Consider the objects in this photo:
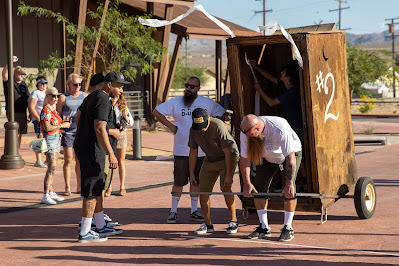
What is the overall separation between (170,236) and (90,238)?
956mm

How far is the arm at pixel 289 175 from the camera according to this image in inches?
291

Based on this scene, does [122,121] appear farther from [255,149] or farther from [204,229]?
[255,149]

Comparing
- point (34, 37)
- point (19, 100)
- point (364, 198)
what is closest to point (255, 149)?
point (364, 198)

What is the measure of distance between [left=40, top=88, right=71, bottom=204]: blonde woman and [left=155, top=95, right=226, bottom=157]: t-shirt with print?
79.9 inches

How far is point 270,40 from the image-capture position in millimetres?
8062

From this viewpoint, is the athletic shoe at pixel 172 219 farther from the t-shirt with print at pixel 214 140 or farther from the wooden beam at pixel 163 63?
the wooden beam at pixel 163 63

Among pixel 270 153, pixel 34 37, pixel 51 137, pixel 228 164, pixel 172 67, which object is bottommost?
pixel 228 164

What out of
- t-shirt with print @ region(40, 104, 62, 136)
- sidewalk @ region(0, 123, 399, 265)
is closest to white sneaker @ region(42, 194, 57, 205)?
sidewalk @ region(0, 123, 399, 265)

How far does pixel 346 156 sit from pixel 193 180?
2278 mm

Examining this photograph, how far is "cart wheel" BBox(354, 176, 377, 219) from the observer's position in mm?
8461

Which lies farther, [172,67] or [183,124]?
[172,67]

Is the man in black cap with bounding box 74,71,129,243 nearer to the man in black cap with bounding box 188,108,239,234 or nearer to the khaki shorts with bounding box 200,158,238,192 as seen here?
the man in black cap with bounding box 188,108,239,234

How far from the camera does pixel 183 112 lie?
8641 mm

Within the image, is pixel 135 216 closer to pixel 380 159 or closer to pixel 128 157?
pixel 128 157
